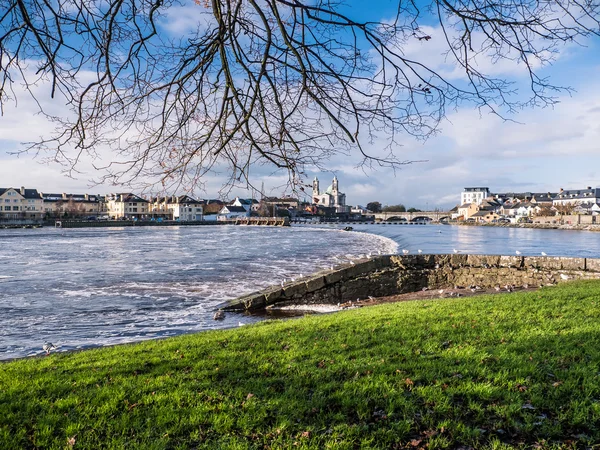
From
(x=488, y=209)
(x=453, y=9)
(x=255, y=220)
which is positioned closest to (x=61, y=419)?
(x=453, y=9)

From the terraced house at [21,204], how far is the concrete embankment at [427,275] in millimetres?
121553

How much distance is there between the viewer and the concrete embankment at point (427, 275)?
51.7 feet

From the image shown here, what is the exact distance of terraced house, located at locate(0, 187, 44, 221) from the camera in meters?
117

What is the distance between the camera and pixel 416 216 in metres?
188

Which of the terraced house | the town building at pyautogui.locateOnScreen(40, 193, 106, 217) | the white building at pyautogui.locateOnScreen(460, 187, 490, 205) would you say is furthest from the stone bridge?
the terraced house

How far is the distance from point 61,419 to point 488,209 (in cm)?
16597

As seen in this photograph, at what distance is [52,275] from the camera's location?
22797mm

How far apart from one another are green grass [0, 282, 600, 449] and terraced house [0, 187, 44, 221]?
5046 inches

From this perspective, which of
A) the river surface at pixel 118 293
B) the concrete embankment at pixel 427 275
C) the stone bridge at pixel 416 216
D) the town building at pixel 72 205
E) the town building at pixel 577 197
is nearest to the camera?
the river surface at pixel 118 293

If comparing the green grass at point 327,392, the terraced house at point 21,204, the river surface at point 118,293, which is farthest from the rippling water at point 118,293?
the terraced house at point 21,204

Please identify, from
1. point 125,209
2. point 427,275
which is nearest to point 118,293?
point 427,275

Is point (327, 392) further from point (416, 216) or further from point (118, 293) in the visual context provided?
point (416, 216)

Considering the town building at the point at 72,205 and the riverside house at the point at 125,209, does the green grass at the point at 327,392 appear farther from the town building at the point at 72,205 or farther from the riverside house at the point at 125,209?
the riverside house at the point at 125,209

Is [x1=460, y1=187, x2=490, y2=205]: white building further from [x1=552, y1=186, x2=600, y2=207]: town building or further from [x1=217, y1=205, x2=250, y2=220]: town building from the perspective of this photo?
[x1=217, y1=205, x2=250, y2=220]: town building
